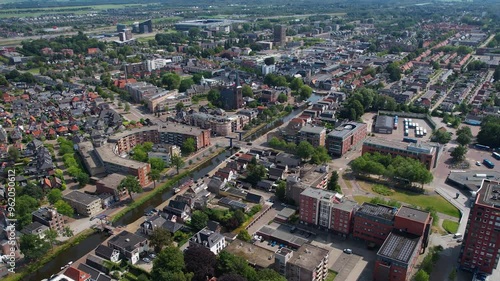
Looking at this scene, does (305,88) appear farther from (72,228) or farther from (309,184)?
(72,228)

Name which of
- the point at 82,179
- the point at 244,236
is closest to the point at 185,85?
the point at 82,179

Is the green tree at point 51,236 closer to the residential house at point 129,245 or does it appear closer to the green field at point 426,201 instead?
the residential house at point 129,245

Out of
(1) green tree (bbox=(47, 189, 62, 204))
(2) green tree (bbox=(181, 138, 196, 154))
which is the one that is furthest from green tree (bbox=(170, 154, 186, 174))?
(1) green tree (bbox=(47, 189, 62, 204))

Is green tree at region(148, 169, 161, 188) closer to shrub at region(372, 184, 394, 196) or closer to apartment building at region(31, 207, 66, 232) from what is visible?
apartment building at region(31, 207, 66, 232)

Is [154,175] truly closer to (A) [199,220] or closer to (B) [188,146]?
(B) [188,146]

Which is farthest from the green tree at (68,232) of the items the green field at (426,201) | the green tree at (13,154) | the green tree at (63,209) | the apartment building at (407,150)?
the apartment building at (407,150)

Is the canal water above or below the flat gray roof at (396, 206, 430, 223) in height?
below

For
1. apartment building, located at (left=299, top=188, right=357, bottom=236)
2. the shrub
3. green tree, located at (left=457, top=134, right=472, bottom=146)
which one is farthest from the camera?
green tree, located at (left=457, top=134, right=472, bottom=146)
